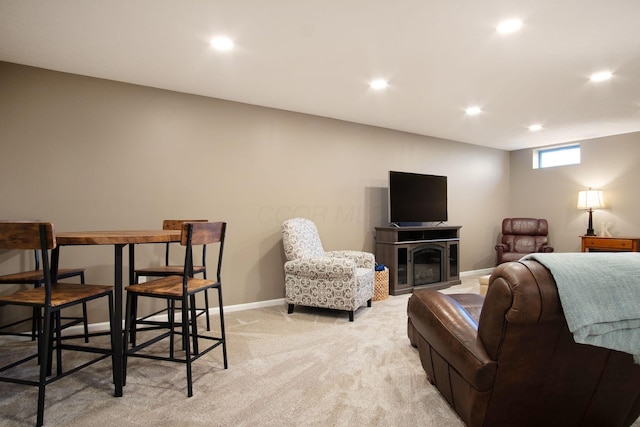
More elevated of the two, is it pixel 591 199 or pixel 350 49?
pixel 350 49

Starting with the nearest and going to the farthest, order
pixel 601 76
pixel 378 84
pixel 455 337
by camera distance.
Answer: pixel 455 337 → pixel 601 76 → pixel 378 84

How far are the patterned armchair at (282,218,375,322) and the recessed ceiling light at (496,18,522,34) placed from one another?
2256 mm

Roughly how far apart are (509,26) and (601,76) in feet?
5.05

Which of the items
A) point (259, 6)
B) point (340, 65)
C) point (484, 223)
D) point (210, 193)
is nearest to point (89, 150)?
point (210, 193)

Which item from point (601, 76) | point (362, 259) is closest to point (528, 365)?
point (362, 259)

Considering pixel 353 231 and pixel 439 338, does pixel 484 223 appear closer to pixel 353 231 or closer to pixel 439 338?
pixel 353 231

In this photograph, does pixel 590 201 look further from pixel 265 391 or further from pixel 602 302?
pixel 265 391

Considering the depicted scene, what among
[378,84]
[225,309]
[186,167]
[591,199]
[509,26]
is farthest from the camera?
[591,199]

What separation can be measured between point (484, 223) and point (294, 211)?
3.91 metres

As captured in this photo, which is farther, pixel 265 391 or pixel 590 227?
pixel 590 227

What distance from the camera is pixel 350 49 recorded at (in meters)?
2.68

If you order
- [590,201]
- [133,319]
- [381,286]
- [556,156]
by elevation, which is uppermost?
[556,156]

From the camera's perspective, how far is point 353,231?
4.73m

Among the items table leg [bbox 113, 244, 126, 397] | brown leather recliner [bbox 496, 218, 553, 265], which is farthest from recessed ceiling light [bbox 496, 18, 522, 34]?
brown leather recliner [bbox 496, 218, 553, 265]
